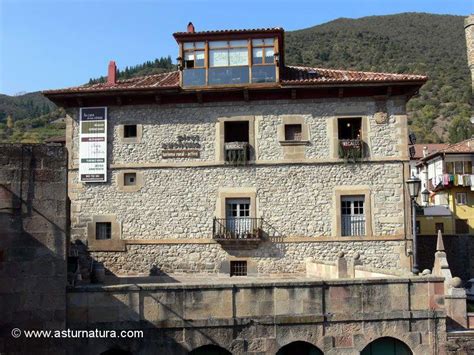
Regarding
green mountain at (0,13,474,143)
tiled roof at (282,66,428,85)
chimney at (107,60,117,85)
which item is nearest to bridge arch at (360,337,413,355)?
tiled roof at (282,66,428,85)

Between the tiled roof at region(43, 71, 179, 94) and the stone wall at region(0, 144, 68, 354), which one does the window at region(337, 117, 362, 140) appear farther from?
the stone wall at region(0, 144, 68, 354)

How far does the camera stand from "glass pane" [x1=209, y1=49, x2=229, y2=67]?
2302cm

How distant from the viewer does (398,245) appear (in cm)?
2188

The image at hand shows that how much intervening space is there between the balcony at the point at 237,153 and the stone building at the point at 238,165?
0.04 m

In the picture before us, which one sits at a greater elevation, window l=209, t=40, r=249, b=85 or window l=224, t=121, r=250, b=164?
window l=209, t=40, r=249, b=85

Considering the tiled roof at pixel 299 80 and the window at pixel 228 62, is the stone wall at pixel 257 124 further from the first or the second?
the window at pixel 228 62

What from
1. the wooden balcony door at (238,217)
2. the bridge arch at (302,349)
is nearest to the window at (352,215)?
the wooden balcony door at (238,217)

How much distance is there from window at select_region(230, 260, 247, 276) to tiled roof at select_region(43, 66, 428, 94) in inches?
270

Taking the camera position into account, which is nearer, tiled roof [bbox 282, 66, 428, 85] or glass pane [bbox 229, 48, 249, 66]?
tiled roof [bbox 282, 66, 428, 85]

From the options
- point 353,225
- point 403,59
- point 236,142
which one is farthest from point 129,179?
point 403,59

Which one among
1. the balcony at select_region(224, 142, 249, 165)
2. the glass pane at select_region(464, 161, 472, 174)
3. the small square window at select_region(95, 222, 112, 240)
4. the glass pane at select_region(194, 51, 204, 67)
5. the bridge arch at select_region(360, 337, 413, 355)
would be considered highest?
the glass pane at select_region(194, 51, 204, 67)

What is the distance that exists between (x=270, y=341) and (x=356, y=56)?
9253 cm

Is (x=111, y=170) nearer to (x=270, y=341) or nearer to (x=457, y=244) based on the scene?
(x=270, y=341)

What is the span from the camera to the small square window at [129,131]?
76.1ft
